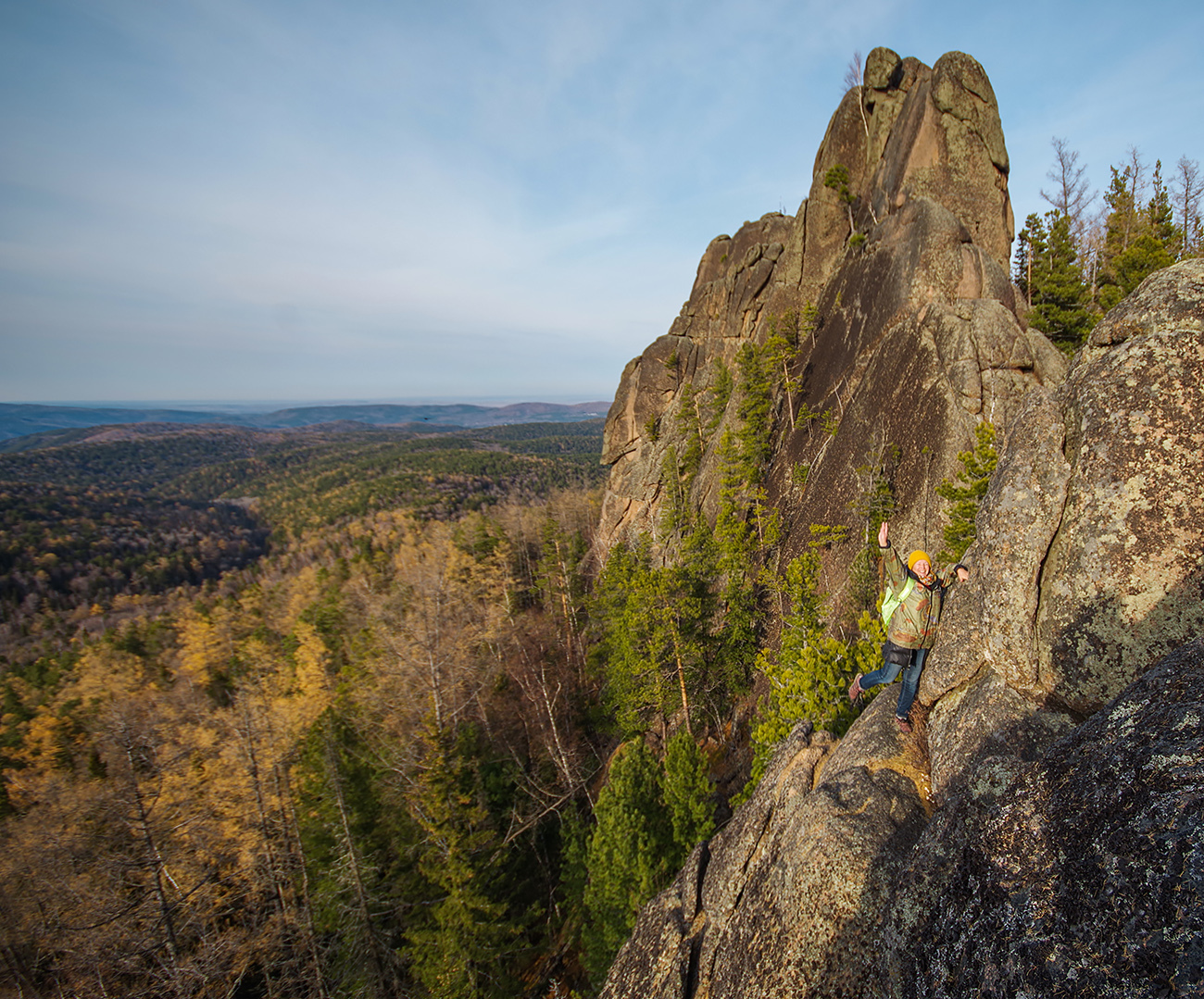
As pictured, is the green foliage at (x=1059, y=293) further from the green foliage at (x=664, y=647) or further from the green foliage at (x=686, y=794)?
the green foliage at (x=686, y=794)

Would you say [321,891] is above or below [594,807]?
below

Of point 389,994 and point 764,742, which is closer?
point 764,742

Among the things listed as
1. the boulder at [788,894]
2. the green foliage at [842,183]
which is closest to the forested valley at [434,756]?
the boulder at [788,894]

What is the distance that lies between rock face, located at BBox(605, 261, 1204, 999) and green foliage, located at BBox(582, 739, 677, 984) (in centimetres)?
498

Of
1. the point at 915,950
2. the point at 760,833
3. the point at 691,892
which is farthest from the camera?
the point at 691,892

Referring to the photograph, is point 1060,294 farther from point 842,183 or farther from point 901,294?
point 842,183

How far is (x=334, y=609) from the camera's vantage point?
37812 millimetres

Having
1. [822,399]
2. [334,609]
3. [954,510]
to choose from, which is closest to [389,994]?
[954,510]

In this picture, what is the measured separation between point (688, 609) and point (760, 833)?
14449mm

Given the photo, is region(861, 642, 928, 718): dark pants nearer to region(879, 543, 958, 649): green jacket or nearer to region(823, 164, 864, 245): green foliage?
region(879, 543, 958, 649): green jacket

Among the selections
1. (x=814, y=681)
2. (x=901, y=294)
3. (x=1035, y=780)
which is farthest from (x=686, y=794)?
(x=901, y=294)

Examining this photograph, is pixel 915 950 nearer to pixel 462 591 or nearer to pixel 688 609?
pixel 688 609

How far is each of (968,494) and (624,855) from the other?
14.4m

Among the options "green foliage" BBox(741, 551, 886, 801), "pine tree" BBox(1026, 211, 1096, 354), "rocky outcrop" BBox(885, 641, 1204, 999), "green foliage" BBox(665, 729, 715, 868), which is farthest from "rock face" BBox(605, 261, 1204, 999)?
"pine tree" BBox(1026, 211, 1096, 354)
